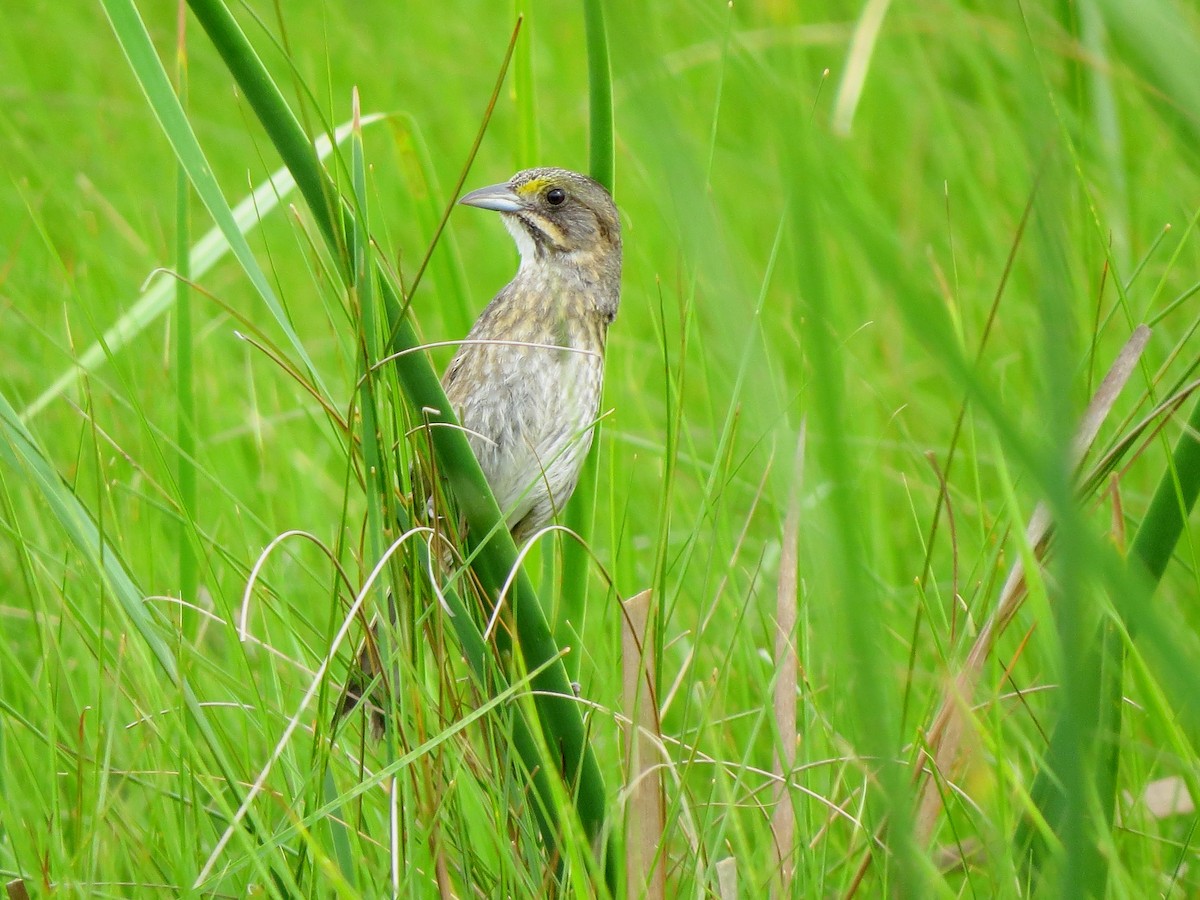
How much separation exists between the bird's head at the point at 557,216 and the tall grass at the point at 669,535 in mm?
298

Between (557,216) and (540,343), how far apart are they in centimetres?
34

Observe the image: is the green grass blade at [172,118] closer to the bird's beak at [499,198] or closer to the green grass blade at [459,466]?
the green grass blade at [459,466]

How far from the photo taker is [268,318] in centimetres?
485

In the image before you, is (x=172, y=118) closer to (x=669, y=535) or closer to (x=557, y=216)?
(x=557, y=216)

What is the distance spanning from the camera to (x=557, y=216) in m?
2.80

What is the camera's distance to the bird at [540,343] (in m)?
2.51

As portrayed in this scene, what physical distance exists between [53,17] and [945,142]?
14.1ft

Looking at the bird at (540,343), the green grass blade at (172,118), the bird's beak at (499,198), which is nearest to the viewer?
the green grass blade at (172,118)

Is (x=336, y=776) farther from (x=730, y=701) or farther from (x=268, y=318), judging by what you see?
(x=268, y=318)

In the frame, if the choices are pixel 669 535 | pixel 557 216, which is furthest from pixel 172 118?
pixel 669 535

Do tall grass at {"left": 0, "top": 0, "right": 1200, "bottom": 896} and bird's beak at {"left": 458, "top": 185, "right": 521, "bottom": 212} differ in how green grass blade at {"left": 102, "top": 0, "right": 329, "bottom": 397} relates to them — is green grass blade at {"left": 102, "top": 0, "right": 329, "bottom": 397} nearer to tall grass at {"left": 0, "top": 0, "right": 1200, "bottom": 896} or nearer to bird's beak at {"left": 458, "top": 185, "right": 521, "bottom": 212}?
tall grass at {"left": 0, "top": 0, "right": 1200, "bottom": 896}

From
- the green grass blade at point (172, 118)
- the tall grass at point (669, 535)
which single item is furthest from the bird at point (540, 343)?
the green grass blade at point (172, 118)

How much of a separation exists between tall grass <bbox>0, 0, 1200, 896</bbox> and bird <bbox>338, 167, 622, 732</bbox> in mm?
155

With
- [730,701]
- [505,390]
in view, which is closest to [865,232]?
[505,390]
